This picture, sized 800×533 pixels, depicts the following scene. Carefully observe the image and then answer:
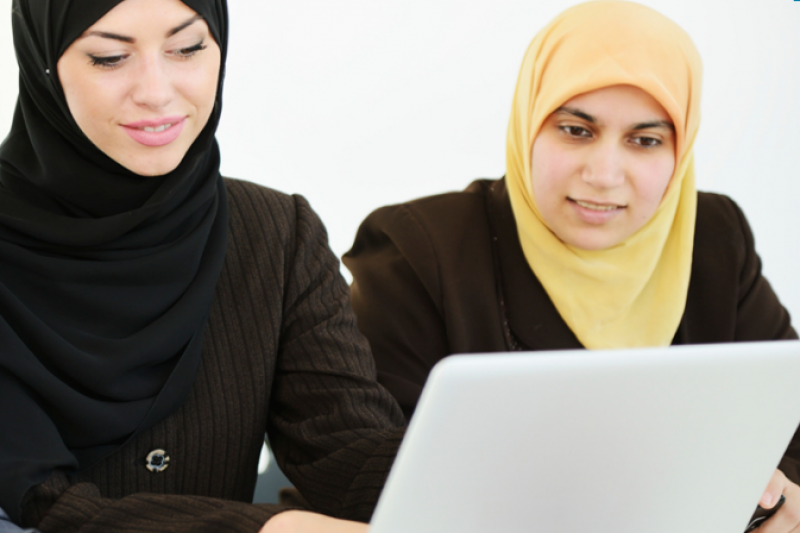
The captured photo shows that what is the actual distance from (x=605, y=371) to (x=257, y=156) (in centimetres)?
180

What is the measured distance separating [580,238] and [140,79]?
81 cm

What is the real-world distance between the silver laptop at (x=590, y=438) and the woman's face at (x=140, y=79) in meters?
0.60

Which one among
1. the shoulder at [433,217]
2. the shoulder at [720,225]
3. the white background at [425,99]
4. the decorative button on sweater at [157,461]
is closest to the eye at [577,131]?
the shoulder at [433,217]

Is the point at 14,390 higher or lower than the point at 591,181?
lower

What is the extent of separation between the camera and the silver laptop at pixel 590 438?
21.8 inches

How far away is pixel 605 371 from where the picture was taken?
0.57 m

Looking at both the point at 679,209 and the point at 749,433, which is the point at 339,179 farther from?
the point at 749,433

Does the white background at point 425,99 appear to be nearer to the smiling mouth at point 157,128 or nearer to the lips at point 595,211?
the lips at point 595,211

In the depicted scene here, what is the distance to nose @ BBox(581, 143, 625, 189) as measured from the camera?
1363 mm

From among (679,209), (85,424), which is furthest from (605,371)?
(679,209)

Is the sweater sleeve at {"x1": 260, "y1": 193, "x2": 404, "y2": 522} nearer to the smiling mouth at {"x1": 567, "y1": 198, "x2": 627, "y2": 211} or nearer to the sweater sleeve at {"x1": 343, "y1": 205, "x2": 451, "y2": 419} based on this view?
the sweater sleeve at {"x1": 343, "y1": 205, "x2": 451, "y2": 419}

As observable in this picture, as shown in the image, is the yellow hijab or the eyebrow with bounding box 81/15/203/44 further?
the yellow hijab

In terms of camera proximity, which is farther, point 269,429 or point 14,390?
point 269,429

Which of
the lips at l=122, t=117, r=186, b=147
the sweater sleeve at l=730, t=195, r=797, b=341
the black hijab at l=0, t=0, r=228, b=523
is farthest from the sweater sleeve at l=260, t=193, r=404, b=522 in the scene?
the sweater sleeve at l=730, t=195, r=797, b=341
